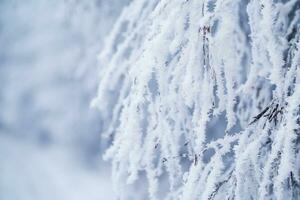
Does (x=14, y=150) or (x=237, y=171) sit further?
(x=14, y=150)

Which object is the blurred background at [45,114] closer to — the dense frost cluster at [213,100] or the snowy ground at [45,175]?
the snowy ground at [45,175]

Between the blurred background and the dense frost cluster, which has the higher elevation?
the blurred background


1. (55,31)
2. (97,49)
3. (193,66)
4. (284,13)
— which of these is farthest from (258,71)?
(55,31)

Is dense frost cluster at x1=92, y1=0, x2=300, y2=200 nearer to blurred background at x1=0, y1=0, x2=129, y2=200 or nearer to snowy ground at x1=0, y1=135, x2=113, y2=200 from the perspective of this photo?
blurred background at x1=0, y1=0, x2=129, y2=200

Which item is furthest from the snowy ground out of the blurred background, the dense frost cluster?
the dense frost cluster

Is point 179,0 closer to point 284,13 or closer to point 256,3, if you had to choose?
point 256,3

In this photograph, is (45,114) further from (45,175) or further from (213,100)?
(213,100)

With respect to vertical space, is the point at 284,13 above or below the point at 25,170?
below

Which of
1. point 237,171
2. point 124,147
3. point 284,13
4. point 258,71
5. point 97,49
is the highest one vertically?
point 97,49
